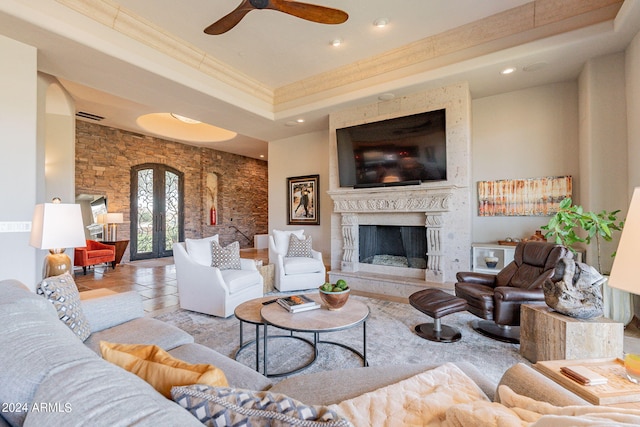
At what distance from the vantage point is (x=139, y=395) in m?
0.62

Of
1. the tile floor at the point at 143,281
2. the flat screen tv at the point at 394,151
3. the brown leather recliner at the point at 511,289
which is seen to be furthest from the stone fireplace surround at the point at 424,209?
the tile floor at the point at 143,281

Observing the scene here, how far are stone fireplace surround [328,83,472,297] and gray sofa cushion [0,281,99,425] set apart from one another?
3.93 meters

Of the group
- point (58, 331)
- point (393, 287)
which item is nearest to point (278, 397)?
point (58, 331)

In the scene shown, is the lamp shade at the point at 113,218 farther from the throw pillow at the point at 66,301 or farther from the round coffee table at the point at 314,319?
the round coffee table at the point at 314,319

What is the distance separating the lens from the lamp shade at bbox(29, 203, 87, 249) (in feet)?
6.68

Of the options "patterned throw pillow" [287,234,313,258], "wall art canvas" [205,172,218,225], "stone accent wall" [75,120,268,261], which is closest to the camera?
"patterned throw pillow" [287,234,313,258]

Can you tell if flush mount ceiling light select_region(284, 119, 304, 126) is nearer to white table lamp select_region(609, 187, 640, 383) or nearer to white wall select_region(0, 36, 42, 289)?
white wall select_region(0, 36, 42, 289)

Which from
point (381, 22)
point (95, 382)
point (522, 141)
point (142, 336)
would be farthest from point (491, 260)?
point (95, 382)

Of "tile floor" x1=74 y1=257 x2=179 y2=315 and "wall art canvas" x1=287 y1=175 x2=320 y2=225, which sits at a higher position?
"wall art canvas" x1=287 y1=175 x2=320 y2=225

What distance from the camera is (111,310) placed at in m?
1.99

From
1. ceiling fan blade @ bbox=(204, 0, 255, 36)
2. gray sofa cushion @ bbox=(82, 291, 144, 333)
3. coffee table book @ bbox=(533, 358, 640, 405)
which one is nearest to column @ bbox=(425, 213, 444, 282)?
coffee table book @ bbox=(533, 358, 640, 405)

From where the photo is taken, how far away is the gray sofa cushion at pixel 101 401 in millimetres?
551

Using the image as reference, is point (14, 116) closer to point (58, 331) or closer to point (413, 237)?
point (58, 331)

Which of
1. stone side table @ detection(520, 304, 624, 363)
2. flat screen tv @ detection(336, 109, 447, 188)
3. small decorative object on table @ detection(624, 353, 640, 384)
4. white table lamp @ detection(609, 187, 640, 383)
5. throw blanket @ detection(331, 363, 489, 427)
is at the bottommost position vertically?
stone side table @ detection(520, 304, 624, 363)
